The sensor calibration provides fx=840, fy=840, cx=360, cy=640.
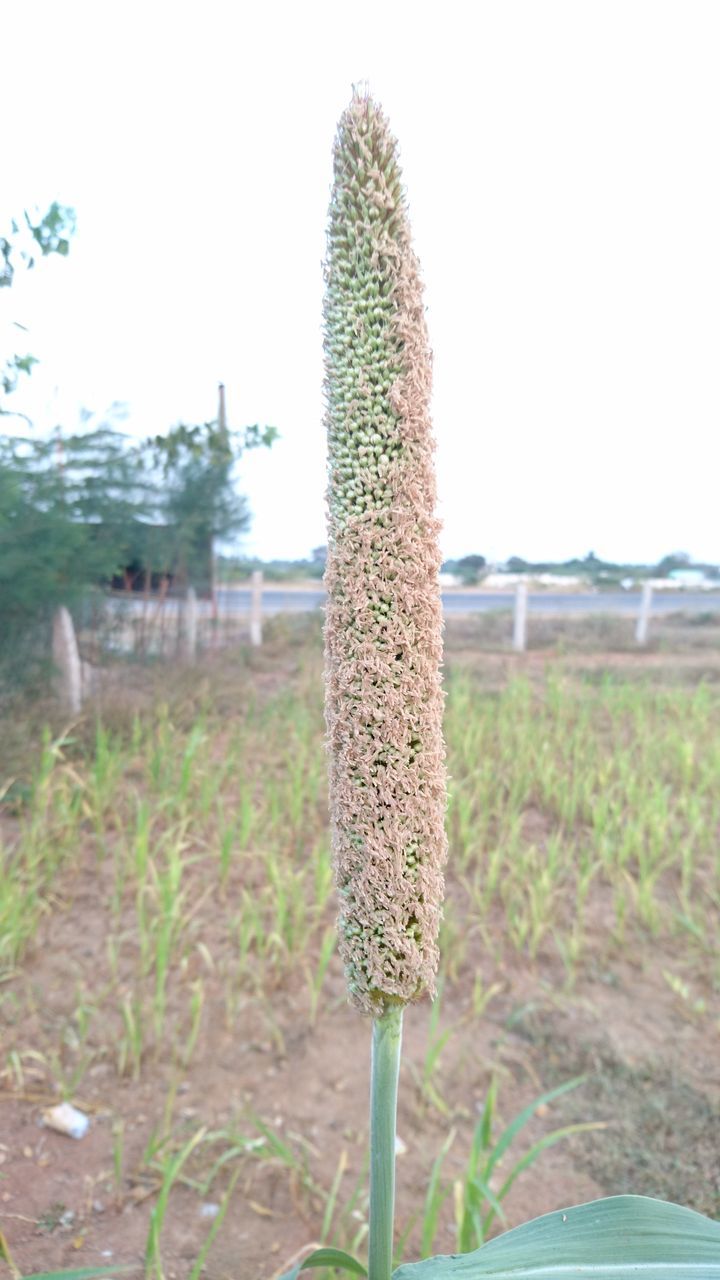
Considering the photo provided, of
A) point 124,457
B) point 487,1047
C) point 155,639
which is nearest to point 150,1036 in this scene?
point 487,1047

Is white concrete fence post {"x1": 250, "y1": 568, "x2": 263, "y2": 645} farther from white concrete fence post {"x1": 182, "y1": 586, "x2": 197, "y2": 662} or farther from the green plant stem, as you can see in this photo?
the green plant stem

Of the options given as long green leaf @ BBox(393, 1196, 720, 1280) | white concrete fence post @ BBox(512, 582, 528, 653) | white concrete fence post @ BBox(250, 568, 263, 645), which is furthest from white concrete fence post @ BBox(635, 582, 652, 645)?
long green leaf @ BBox(393, 1196, 720, 1280)

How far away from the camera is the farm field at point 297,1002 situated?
2.22 m

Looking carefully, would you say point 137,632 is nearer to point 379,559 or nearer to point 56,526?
point 56,526

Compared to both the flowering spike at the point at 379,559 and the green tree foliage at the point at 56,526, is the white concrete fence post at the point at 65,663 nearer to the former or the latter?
the green tree foliage at the point at 56,526

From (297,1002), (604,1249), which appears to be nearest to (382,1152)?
(604,1249)

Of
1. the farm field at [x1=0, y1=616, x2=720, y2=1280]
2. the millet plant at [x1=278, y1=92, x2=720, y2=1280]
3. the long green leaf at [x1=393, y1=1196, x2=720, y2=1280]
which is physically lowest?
the farm field at [x1=0, y1=616, x2=720, y2=1280]

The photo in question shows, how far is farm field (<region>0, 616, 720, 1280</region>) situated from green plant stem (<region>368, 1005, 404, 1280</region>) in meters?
0.47

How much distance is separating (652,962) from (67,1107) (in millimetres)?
2383

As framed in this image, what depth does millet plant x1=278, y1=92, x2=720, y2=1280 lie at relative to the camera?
34.8 inches

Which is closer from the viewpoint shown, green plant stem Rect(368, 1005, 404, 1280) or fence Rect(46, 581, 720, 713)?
green plant stem Rect(368, 1005, 404, 1280)

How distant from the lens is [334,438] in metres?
0.91

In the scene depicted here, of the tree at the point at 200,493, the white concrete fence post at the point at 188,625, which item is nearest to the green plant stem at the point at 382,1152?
the tree at the point at 200,493

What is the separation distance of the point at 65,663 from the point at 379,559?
4.97 metres
